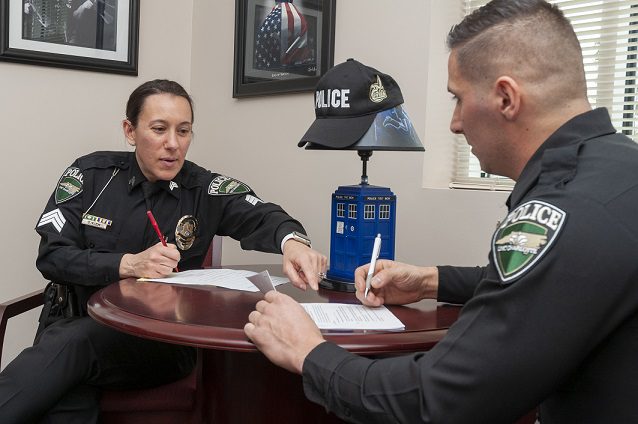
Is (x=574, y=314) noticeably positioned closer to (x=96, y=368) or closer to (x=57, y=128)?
(x=96, y=368)

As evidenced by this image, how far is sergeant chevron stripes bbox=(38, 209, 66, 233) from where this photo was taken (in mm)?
2043

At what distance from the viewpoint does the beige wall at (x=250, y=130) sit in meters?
2.23

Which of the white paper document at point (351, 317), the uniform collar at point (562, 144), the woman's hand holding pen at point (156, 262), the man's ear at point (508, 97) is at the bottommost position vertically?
the white paper document at point (351, 317)

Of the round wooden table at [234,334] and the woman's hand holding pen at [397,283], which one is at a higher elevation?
the woman's hand holding pen at [397,283]

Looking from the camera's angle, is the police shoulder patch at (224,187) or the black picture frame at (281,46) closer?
the police shoulder patch at (224,187)

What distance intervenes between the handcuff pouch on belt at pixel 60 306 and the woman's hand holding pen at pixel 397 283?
3.18 feet

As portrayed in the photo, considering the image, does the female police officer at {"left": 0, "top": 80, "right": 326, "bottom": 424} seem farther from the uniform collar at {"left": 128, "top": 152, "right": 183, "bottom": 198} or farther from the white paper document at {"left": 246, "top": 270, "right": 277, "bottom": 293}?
the white paper document at {"left": 246, "top": 270, "right": 277, "bottom": 293}

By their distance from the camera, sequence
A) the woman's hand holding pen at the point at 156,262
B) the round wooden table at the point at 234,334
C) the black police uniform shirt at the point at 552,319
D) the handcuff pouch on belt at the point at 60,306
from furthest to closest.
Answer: the handcuff pouch on belt at the point at 60,306 < the woman's hand holding pen at the point at 156,262 < the round wooden table at the point at 234,334 < the black police uniform shirt at the point at 552,319

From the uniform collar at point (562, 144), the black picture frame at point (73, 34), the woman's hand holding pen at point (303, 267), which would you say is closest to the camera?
the uniform collar at point (562, 144)

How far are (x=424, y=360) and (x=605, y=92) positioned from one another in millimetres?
1355

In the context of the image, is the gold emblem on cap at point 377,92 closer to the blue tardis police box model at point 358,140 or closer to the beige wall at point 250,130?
the blue tardis police box model at point 358,140

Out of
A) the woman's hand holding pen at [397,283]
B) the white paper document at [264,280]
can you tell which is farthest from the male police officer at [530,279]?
the woman's hand holding pen at [397,283]

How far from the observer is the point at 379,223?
1717 mm

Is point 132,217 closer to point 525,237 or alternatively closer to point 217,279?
point 217,279
